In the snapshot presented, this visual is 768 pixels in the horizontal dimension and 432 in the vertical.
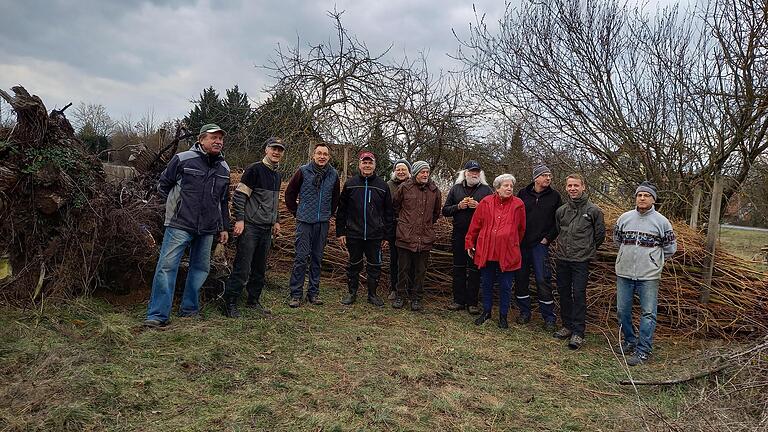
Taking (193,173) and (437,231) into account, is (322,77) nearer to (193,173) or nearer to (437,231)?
(437,231)

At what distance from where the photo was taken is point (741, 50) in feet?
17.7

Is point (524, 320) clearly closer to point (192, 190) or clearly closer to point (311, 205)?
point (311, 205)

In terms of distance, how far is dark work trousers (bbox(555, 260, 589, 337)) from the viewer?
4453 mm

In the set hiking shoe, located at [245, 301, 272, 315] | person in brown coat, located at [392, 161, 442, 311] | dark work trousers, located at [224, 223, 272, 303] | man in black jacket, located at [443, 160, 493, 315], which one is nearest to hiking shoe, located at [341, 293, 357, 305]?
person in brown coat, located at [392, 161, 442, 311]

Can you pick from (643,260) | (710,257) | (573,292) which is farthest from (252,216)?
(710,257)

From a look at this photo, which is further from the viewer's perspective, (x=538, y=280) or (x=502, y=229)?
(x=538, y=280)

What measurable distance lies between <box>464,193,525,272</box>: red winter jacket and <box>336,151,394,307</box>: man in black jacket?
104cm

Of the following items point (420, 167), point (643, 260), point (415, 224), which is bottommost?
point (643, 260)

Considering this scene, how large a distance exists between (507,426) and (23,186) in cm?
440

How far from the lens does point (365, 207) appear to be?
5148 mm

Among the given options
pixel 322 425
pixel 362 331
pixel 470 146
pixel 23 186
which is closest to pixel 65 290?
pixel 23 186

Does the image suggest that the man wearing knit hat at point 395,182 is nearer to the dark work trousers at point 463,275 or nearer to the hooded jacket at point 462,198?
the hooded jacket at point 462,198

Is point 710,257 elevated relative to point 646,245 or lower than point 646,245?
lower

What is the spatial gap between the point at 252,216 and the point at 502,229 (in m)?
2.52
